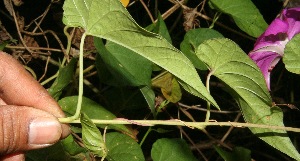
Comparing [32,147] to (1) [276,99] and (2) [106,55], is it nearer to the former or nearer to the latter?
(2) [106,55]

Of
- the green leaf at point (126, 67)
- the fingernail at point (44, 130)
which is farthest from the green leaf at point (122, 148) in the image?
the fingernail at point (44, 130)

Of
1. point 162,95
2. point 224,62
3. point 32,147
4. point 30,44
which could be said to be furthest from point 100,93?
point 224,62

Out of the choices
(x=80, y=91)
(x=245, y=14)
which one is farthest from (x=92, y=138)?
(x=245, y=14)

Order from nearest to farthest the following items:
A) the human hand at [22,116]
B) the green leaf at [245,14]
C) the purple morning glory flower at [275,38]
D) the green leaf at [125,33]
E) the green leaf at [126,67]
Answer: the green leaf at [125,33] < the human hand at [22,116] < the purple morning glory flower at [275,38] < the green leaf at [126,67] < the green leaf at [245,14]

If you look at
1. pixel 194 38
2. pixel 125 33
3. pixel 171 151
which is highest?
pixel 125 33

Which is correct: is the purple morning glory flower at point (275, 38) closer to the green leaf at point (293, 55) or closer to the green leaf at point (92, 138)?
the green leaf at point (293, 55)

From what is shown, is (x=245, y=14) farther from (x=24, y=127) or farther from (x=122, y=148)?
(x=24, y=127)

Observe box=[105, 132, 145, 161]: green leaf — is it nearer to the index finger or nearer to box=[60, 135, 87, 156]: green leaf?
box=[60, 135, 87, 156]: green leaf
